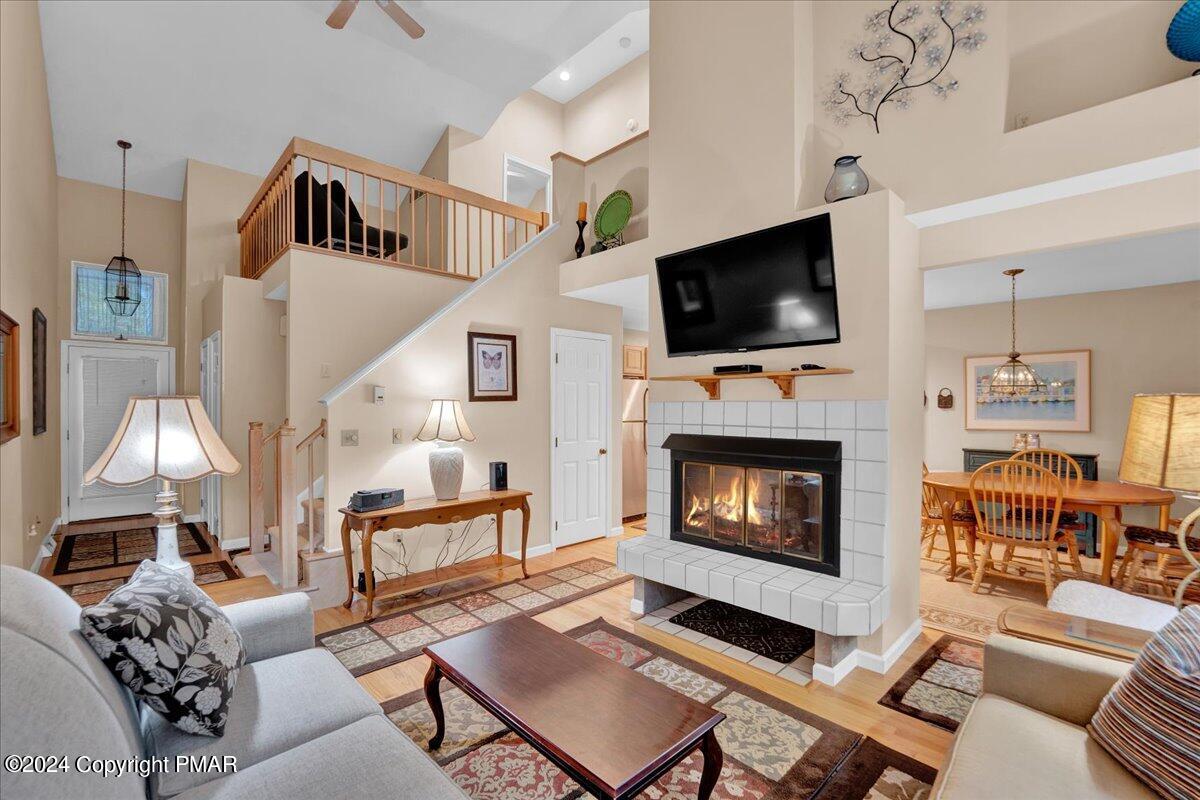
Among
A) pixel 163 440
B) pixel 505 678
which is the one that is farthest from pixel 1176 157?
pixel 163 440

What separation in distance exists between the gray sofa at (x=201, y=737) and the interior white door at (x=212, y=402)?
12.4 ft

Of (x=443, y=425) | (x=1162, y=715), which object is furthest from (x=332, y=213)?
(x=1162, y=715)

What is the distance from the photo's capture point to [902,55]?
2865 mm

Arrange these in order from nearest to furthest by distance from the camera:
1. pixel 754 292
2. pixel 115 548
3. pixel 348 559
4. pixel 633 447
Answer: pixel 754 292 → pixel 348 559 → pixel 115 548 → pixel 633 447

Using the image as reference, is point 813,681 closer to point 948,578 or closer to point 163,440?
point 948,578

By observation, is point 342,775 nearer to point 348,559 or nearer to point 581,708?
point 581,708

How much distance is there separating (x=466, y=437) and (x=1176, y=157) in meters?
3.94

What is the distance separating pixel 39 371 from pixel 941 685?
6076 millimetres

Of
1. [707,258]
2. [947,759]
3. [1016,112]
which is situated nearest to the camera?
[947,759]

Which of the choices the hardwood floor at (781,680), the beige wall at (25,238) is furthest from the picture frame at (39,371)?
the hardwood floor at (781,680)

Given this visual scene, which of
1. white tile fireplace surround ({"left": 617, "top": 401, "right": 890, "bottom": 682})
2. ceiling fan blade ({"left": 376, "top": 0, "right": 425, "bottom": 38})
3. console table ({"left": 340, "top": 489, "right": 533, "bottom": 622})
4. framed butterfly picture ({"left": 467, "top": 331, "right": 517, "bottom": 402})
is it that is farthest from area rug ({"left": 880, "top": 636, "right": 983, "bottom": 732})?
ceiling fan blade ({"left": 376, "top": 0, "right": 425, "bottom": 38})

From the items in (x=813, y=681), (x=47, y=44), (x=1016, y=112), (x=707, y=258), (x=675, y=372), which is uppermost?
(x=47, y=44)

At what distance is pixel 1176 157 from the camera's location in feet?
7.02

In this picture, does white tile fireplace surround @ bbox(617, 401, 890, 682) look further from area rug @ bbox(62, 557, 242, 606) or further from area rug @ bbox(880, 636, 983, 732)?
area rug @ bbox(62, 557, 242, 606)
